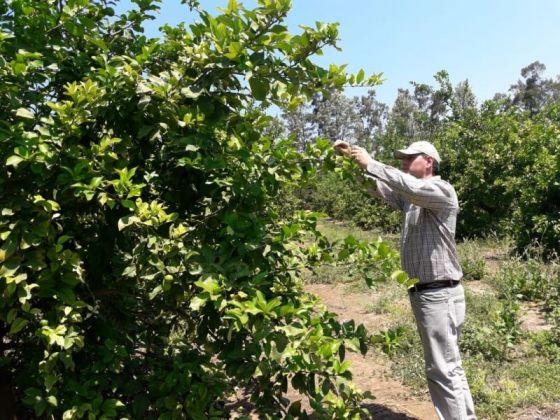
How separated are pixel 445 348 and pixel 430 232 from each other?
706mm

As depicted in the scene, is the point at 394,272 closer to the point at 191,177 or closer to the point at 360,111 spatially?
the point at 191,177

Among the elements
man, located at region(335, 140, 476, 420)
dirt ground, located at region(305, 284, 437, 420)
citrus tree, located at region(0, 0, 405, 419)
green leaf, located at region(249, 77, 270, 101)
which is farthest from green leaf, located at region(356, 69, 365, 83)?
dirt ground, located at region(305, 284, 437, 420)

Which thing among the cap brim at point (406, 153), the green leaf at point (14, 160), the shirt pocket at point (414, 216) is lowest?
the shirt pocket at point (414, 216)

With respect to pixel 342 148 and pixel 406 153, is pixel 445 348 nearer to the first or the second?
pixel 406 153

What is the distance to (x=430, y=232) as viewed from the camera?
3.18m

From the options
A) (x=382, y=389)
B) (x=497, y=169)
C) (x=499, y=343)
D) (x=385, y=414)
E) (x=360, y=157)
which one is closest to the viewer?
(x=360, y=157)

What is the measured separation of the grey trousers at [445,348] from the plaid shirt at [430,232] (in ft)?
0.39

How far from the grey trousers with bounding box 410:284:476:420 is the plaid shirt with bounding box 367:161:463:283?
0.12 m

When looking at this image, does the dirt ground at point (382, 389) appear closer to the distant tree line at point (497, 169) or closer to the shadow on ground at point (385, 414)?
the shadow on ground at point (385, 414)

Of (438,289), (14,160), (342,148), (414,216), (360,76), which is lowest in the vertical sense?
(438,289)

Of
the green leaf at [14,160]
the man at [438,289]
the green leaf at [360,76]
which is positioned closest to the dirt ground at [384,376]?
the man at [438,289]

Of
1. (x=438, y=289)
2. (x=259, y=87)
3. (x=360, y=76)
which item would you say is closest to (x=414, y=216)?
(x=438, y=289)

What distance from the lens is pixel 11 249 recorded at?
162 centimetres

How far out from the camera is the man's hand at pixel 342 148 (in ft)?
8.57
